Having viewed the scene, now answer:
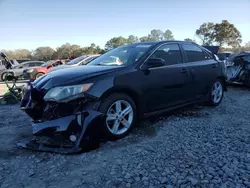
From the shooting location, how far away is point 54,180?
89.1 inches

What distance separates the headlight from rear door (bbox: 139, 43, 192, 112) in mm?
952

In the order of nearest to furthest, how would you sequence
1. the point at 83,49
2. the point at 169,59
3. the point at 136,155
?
the point at 136,155
the point at 169,59
the point at 83,49

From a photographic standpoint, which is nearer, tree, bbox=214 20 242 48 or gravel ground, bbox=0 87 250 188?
gravel ground, bbox=0 87 250 188

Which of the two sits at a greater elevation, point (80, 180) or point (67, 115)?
point (67, 115)

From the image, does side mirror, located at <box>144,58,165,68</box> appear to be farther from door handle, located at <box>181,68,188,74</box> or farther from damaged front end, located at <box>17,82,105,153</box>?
damaged front end, located at <box>17,82,105,153</box>

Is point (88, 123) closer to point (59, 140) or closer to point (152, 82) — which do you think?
point (59, 140)

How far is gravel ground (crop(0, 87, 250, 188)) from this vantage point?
2203 mm

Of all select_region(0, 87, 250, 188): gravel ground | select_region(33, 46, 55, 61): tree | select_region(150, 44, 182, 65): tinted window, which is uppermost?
select_region(33, 46, 55, 61): tree

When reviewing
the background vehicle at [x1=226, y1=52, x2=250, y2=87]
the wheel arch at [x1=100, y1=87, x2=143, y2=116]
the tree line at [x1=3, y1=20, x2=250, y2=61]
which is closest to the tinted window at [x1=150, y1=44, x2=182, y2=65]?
the wheel arch at [x1=100, y1=87, x2=143, y2=116]

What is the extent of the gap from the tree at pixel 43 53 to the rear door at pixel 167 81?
39.5 meters

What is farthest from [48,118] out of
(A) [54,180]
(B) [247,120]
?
(B) [247,120]

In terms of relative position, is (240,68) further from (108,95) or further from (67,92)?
(67,92)

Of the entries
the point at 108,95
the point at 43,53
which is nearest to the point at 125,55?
the point at 108,95

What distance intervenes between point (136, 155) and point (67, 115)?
1.05 meters
